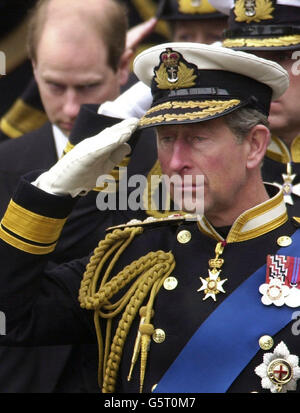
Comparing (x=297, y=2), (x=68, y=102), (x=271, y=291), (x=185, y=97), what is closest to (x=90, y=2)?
(x=68, y=102)

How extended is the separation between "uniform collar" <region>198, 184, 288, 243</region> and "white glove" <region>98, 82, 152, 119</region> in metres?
0.96

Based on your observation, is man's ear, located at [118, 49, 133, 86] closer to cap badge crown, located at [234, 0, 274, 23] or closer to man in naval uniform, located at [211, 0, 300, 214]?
man in naval uniform, located at [211, 0, 300, 214]

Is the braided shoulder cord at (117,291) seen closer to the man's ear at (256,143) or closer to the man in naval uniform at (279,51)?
the man's ear at (256,143)

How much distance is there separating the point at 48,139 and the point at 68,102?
21cm

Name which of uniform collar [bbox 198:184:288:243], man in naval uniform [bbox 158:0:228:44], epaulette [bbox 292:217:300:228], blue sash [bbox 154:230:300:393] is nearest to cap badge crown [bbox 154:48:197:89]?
uniform collar [bbox 198:184:288:243]

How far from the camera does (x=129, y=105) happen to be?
4.96m

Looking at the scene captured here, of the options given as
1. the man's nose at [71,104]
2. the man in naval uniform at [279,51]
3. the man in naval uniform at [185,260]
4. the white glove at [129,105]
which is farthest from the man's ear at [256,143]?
the man's nose at [71,104]

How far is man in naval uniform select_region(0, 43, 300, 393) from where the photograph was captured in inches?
154

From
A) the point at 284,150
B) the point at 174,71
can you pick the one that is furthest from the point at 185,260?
the point at 284,150

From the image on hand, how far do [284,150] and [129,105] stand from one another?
2.08 ft

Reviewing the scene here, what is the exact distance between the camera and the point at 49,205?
409cm

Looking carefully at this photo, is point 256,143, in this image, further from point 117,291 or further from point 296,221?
point 117,291

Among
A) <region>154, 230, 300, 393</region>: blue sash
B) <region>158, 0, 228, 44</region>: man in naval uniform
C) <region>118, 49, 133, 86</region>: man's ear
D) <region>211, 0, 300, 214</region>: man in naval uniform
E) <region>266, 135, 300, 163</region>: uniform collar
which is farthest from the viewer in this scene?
<region>158, 0, 228, 44</region>: man in naval uniform

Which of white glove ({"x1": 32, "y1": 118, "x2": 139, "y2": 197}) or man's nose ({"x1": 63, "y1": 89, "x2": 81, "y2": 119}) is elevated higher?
white glove ({"x1": 32, "y1": 118, "x2": 139, "y2": 197})
